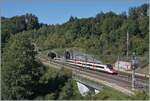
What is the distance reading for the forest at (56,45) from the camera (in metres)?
40.2

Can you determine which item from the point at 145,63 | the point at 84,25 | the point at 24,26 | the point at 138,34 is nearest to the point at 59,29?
the point at 84,25

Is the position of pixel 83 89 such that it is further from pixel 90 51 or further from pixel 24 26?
pixel 24 26

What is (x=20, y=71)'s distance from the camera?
41.5 meters

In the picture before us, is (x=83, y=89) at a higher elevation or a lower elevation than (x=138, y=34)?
lower

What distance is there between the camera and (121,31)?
83.6 meters

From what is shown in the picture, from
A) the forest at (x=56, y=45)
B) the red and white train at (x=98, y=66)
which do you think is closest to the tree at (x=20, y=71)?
the forest at (x=56, y=45)

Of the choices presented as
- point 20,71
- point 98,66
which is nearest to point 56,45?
point 98,66

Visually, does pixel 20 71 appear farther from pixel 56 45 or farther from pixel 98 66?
pixel 56 45

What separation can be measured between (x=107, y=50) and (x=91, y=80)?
39836mm

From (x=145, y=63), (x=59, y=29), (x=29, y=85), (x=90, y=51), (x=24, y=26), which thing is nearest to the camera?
(x=29, y=85)

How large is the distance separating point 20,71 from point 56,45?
69.1m

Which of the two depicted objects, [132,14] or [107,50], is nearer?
[107,50]

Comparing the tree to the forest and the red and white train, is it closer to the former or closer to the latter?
the forest

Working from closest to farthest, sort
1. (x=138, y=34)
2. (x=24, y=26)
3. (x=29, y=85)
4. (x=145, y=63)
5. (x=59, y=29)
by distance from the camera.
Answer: (x=29, y=85)
(x=145, y=63)
(x=138, y=34)
(x=59, y=29)
(x=24, y=26)
